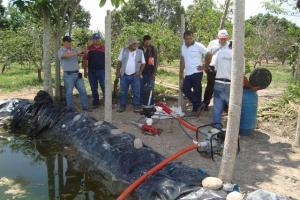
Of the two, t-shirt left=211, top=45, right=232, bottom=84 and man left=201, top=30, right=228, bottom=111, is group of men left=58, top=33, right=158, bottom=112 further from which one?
t-shirt left=211, top=45, right=232, bottom=84

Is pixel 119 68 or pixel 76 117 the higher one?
pixel 119 68

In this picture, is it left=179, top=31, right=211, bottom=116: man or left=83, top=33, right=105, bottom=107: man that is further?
left=83, top=33, right=105, bottom=107: man

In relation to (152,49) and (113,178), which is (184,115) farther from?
(113,178)

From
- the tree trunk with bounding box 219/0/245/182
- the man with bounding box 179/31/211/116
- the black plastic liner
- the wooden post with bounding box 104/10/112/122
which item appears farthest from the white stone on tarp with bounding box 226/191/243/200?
the man with bounding box 179/31/211/116

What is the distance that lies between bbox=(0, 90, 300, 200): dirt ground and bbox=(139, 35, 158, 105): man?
696 millimetres

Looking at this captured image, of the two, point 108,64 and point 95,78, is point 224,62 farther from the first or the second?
point 95,78

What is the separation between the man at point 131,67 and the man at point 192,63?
86 cm

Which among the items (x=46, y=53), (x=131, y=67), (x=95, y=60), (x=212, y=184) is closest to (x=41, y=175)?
(x=212, y=184)

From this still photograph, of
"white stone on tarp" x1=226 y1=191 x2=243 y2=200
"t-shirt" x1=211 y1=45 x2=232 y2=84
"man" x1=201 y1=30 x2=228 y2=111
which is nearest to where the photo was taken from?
"white stone on tarp" x1=226 y1=191 x2=243 y2=200

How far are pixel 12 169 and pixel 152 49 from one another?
3.62 metres

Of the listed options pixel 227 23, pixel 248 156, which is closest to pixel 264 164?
pixel 248 156

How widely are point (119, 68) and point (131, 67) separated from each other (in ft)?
1.14

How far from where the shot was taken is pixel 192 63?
647 centimetres

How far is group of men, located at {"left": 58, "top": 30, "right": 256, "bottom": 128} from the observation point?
5.88m
